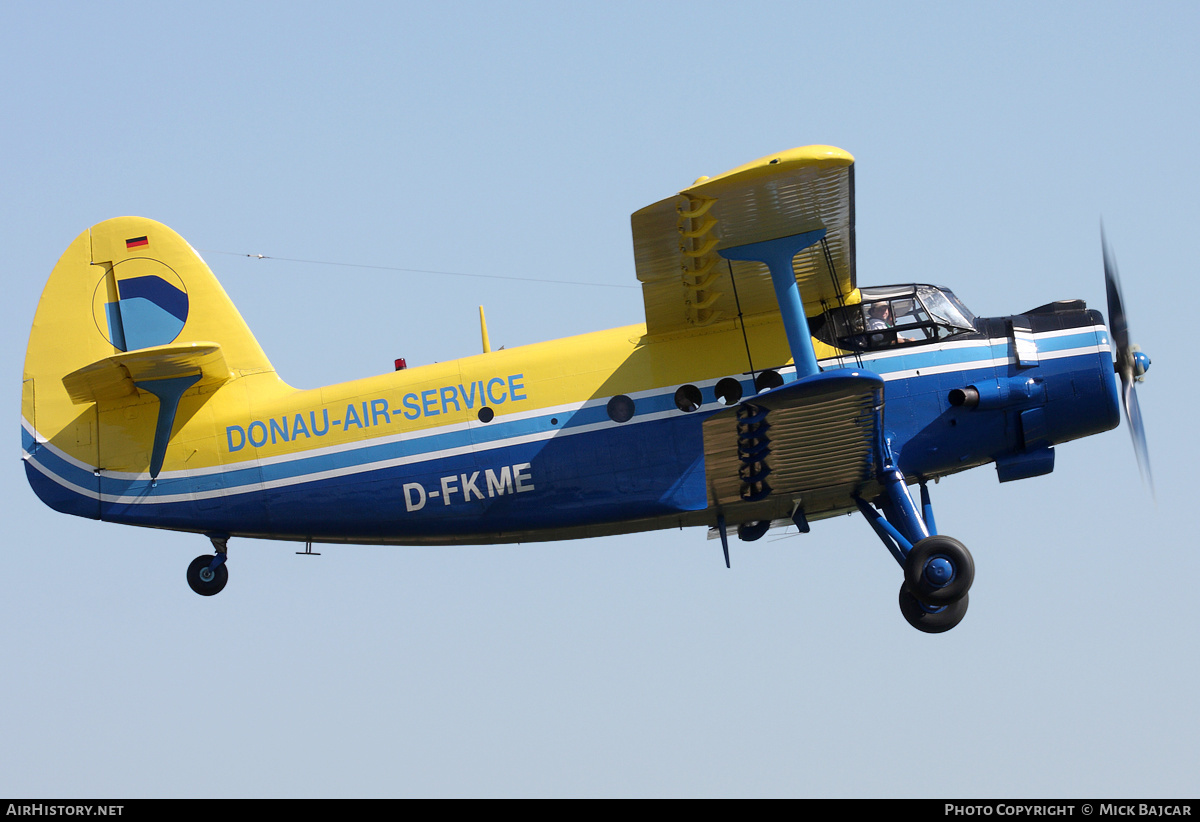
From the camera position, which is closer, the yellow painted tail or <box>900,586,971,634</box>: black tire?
<box>900,586,971,634</box>: black tire

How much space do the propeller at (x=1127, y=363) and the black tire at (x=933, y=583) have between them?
2.31 metres

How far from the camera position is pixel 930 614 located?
12.0 meters

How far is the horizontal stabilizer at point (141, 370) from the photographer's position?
11820 mm

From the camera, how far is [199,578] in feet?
40.5

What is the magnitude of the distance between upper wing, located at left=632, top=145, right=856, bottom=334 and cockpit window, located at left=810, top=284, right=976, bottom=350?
0.21 meters

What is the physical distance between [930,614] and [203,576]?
22.0 feet

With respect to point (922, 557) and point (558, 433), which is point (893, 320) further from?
point (558, 433)

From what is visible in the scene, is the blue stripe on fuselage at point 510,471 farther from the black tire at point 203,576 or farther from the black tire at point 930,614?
the black tire at point 930,614

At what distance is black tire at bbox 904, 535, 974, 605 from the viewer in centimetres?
1120

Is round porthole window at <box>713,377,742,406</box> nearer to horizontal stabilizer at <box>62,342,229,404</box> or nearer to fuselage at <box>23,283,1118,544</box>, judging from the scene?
fuselage at <box>23,283,1118,544</box>

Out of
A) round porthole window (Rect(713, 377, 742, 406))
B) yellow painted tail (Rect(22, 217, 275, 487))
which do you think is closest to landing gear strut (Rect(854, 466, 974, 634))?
round porthole window (Rect(713, 377, 742, 406))

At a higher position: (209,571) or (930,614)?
(209,571)

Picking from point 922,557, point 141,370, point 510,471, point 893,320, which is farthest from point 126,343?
point 922,557
